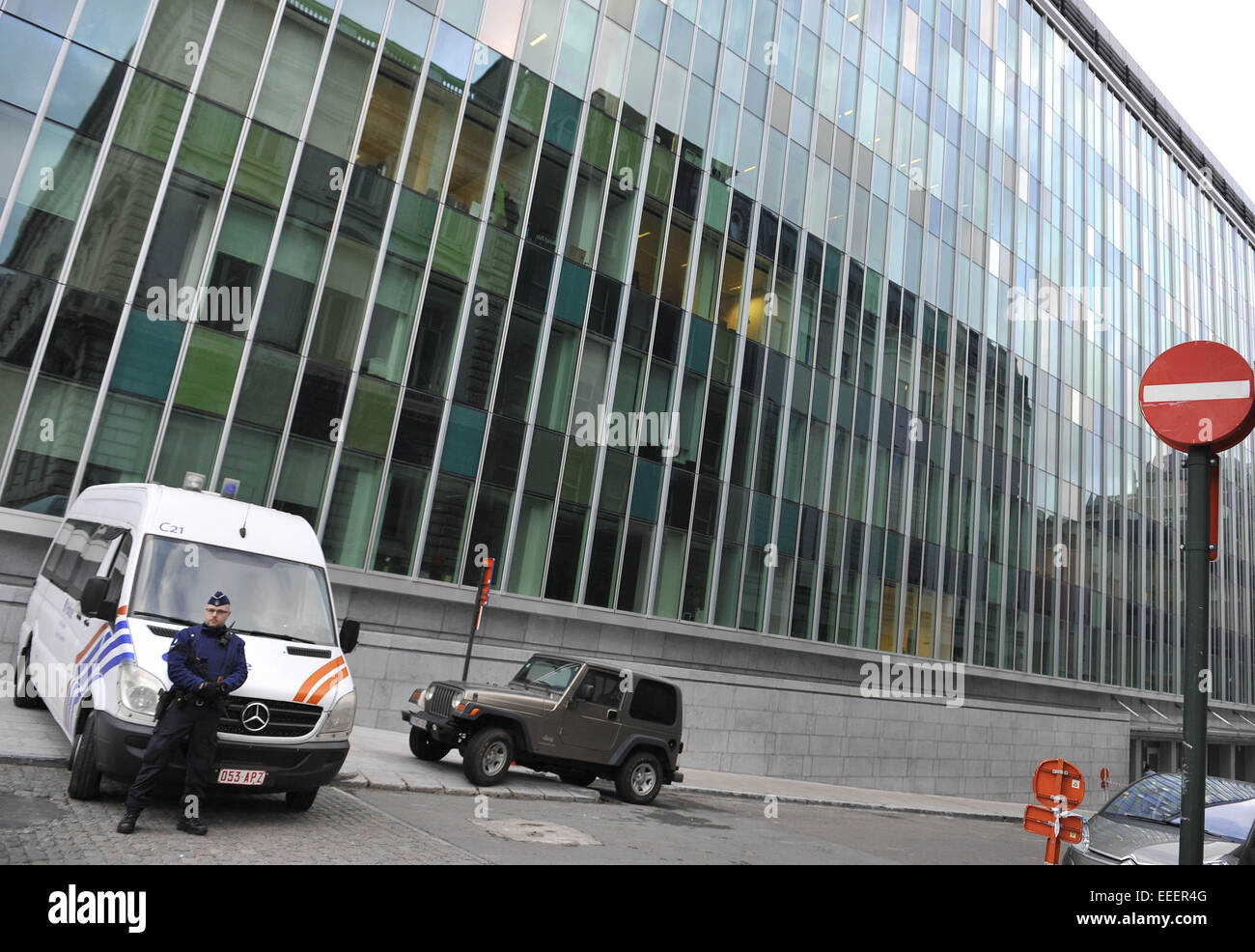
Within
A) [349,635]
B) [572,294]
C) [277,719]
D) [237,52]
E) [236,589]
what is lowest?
[277,719]

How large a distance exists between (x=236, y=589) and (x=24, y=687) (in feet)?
16.3

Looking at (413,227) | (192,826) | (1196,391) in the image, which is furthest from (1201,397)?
(413,227)

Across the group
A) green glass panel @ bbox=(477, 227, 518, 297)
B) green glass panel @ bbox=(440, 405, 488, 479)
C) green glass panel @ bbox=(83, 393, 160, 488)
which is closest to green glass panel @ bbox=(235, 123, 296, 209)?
green glass panel @ bbox=(477, 227, 518, 297)

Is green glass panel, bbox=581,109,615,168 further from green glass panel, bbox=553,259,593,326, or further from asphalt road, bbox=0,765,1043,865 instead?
asphalt road, bbox=0,765,1043,865

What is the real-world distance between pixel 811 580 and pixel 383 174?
15898 mm

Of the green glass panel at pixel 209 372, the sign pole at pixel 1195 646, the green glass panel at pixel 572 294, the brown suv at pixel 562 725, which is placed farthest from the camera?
the green glass panel at pixel 572 294

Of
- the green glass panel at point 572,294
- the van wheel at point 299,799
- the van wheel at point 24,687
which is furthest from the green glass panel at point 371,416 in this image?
the van wheel at point 299,799

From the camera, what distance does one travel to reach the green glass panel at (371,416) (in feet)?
57.2

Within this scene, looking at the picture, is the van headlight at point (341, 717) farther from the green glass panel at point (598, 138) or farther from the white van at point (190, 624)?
the green glass panel at point (598, 138)

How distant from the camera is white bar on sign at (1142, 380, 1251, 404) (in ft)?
14.9

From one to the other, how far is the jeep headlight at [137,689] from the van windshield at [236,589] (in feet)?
2.50

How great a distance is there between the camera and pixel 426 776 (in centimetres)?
1150

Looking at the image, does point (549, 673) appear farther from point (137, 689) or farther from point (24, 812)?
point (24, 812)
